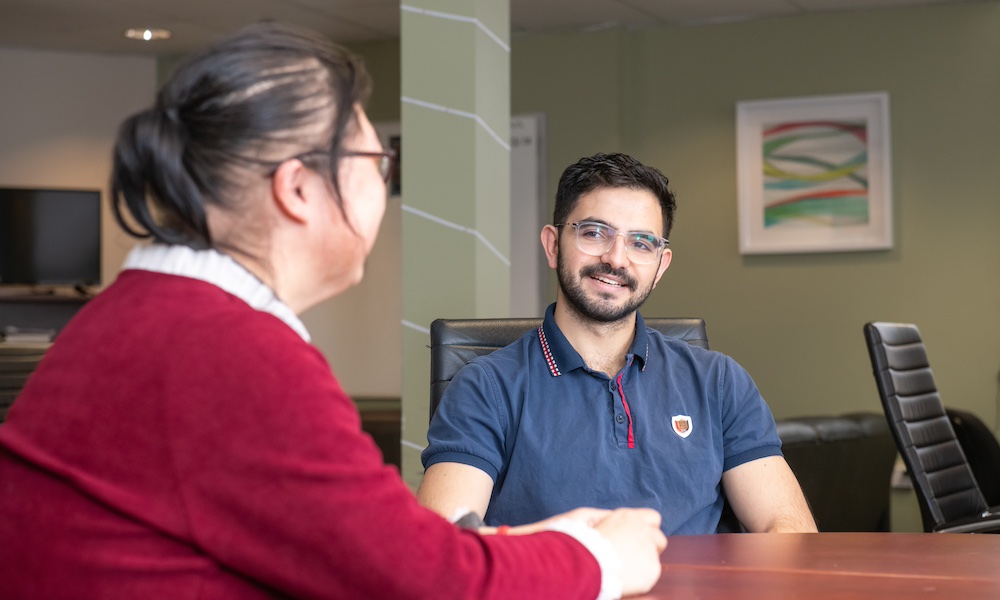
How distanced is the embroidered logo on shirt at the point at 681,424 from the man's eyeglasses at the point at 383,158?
3.31ft

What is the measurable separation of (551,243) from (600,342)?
9.8 inches

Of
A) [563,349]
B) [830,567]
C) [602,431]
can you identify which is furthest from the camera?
[563,349]

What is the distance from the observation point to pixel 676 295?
19.6ft

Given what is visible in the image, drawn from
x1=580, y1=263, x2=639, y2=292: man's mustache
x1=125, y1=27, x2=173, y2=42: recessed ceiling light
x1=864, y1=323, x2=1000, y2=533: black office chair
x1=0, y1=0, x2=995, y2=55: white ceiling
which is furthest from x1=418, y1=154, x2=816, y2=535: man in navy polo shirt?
x1=125, y1=27, x2=173, y2=42: recessed ceiling light

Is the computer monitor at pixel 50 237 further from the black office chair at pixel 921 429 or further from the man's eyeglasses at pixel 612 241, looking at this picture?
the man's eyeglasses at pixel 612 241

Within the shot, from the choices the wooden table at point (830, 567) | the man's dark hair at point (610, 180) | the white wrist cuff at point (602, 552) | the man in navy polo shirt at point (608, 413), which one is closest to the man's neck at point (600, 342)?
the man in navy polo shirt at point (608, 413)

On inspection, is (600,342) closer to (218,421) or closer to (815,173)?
(218,421)

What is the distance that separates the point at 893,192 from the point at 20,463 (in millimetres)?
5453

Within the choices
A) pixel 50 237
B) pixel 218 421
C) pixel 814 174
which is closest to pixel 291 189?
pixel 218 421

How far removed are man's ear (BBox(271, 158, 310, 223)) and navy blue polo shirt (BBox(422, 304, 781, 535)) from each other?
1.00 meters

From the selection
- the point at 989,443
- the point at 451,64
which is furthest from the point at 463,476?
the point at 989,443

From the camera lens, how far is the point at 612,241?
6.59ft

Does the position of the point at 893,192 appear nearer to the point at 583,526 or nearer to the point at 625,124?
the point at 625,124

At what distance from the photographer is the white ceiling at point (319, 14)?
18.4 feet
